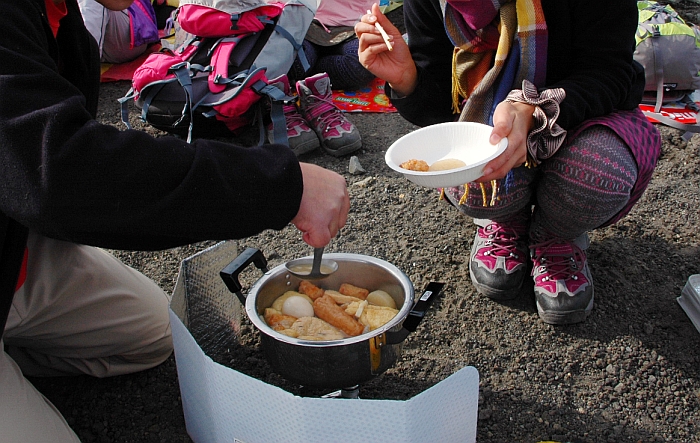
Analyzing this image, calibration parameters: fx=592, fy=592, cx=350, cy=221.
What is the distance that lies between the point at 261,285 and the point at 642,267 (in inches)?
50.4

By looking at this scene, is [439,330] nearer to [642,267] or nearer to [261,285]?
[261,285]

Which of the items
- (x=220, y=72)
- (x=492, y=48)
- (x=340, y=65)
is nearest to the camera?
(x=492, y=48)

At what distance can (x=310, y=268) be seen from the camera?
1455mm

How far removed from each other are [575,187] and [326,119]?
4.58 feet

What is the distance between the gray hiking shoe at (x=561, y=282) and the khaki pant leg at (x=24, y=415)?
1265mm

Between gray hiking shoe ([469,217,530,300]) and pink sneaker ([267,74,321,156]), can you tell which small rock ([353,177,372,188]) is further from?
gray hiking shoe ([469,217,530,300])

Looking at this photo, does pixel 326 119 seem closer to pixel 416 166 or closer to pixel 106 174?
pixel 416 166

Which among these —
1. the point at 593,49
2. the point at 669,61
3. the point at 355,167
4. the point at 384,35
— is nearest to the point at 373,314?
the point at 384,35

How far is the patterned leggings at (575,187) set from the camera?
154 centimetres

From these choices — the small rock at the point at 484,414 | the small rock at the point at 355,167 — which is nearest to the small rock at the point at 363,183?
the small rock at the point at 355,167

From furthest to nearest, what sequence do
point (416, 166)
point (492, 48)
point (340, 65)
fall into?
point (340, 65), point (492, 48), point (416, 166)

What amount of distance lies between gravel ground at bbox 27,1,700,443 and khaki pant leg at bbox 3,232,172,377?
0.06 metres

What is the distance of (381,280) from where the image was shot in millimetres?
1451

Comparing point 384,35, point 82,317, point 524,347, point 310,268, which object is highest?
point 384,35
